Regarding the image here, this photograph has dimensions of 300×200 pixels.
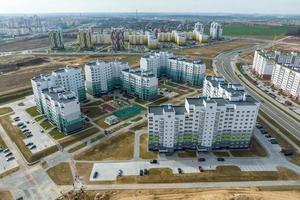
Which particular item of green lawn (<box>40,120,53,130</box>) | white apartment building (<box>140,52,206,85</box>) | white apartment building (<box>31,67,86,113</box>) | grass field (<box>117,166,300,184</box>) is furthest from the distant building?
white apartment building (<box>140,52,206,85</box>)

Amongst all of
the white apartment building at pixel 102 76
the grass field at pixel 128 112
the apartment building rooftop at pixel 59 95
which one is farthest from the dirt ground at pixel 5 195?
the white apartment building at pixel 102 76

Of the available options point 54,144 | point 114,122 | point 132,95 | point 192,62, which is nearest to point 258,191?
point 114,122

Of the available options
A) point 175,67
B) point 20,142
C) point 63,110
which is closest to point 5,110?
point 20,142

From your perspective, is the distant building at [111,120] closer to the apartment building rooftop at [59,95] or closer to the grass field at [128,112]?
the grass field at [128,112]

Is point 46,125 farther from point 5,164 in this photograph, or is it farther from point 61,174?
point 61,174

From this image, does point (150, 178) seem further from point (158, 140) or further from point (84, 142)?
point (84, 142)

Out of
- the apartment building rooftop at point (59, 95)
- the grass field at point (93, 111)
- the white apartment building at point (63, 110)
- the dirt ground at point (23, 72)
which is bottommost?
the grass field at point (93, 111)
